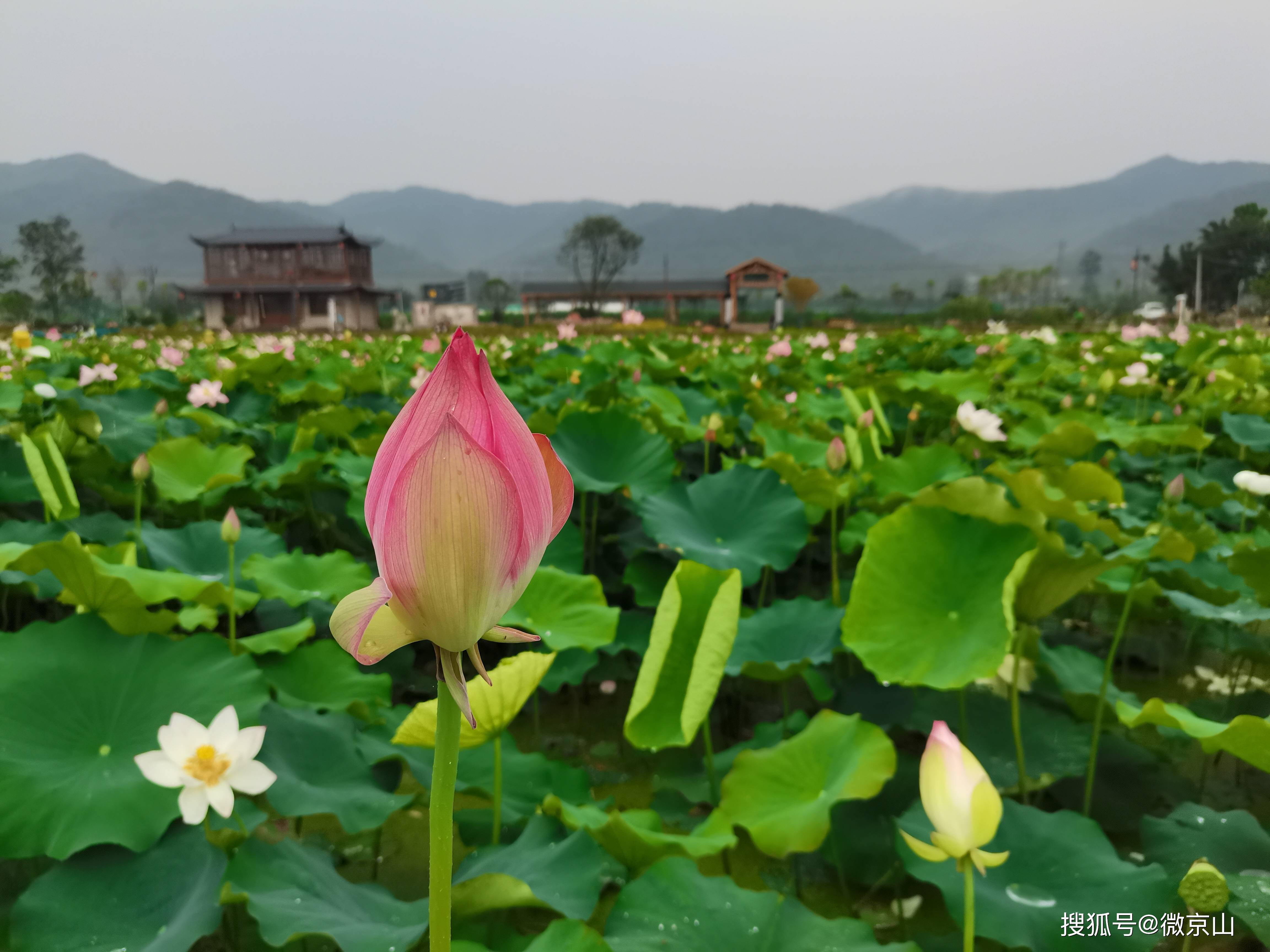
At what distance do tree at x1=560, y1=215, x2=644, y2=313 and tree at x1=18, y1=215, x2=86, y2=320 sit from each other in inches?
1096

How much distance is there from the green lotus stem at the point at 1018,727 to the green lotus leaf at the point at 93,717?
1.08m

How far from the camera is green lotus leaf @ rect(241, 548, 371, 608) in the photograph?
142 cm

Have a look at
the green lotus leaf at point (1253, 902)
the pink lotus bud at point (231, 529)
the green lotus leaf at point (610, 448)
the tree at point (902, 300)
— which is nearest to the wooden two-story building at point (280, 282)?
the tree at point (902, 300)

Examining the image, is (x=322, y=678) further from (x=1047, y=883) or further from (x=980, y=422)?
(x=980, y=422)

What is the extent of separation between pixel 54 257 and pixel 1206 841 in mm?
43340

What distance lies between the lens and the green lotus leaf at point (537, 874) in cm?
81

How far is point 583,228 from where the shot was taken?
2124 inches

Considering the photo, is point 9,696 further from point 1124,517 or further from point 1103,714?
point 1124,517

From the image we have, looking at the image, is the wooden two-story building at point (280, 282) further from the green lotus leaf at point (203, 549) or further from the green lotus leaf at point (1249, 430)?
the green lotus leaf at point (1249, 430)

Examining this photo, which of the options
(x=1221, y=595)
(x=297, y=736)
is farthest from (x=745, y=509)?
(x=297, y=736)

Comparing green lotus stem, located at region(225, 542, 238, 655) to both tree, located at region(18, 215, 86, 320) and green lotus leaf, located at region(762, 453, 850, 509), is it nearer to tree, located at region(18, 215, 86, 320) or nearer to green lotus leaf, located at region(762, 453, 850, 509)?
green lotus leaf, located at region(762, 453, 850, 509)

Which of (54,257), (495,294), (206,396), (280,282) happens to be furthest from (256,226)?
(206,396)

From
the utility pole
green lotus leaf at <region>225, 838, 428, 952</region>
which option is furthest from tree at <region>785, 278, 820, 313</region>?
green lotus leaf at <region>225, 838, 428, 952</region>

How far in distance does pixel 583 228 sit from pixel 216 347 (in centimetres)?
5043
